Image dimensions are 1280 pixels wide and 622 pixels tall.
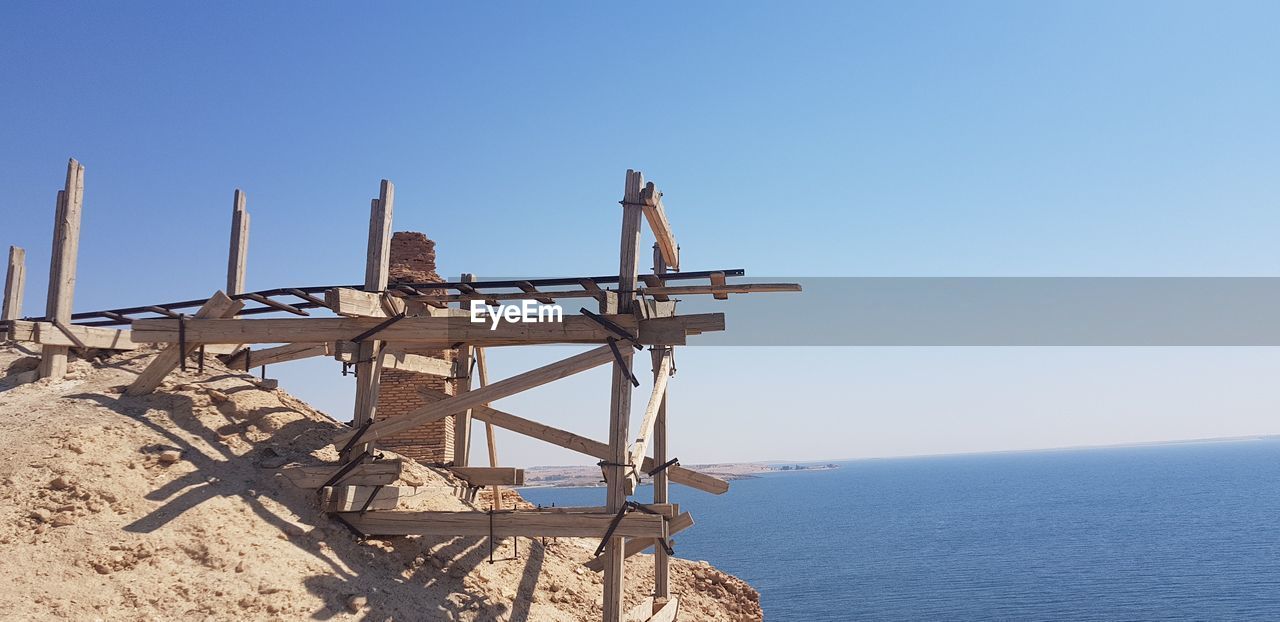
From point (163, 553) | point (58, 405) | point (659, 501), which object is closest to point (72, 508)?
point (163, 553)

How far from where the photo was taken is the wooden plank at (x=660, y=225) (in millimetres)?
Result: 10711

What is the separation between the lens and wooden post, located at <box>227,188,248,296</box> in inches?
543

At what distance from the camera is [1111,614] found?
44.4 m

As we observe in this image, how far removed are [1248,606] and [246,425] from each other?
173 feet

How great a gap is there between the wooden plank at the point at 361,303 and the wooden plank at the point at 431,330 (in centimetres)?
26

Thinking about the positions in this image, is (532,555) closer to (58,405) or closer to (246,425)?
(246,425)

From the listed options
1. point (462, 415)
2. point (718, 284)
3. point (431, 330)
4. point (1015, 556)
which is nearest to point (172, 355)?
point (431, 330)

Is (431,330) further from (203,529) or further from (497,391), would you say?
(203,529)

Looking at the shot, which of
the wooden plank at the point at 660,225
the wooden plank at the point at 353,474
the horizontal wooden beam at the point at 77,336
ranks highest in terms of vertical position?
the wooden plank at the point at 660,225

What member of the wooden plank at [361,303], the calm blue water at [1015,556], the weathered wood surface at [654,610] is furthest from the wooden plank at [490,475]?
the calm blue water at [1015,556]

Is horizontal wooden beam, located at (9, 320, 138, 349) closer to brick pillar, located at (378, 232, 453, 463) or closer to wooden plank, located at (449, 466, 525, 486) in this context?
brick pillar, located at (378, 232, 453, 463)

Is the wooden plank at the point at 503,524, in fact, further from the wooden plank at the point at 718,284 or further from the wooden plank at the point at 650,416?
the wooden plank at the point at 718,284

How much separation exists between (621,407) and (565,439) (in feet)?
9.43

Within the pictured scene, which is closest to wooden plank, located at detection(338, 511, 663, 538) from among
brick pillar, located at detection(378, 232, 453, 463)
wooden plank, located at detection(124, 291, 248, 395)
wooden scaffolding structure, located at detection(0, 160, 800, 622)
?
wooden scaffolding structure, located at detection(0, 160, 800, 622)
